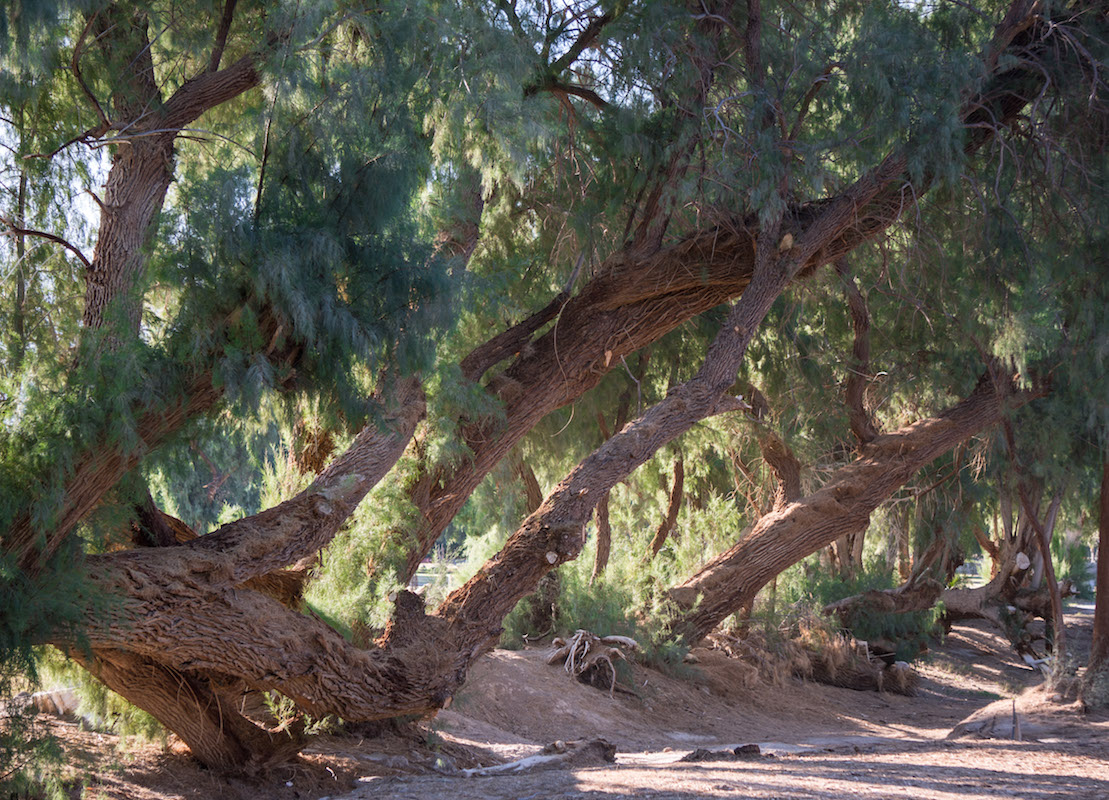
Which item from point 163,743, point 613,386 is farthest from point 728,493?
point 163,743

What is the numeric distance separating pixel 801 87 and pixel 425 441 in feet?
14.3

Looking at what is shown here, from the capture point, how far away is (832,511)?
11.0 meters

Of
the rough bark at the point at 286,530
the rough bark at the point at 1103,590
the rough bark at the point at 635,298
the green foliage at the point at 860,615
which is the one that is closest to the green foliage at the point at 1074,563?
the green foliage at the point at 860,615

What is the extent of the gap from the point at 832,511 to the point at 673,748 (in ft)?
11.5

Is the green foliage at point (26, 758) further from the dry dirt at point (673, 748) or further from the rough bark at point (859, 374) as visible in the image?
the rough bark at point (859, 374)

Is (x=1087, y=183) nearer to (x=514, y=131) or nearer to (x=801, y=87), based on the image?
(x=801, y=87)

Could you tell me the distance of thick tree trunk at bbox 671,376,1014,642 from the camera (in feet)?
35.6

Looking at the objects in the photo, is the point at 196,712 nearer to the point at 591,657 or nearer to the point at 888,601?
the point at 591,657

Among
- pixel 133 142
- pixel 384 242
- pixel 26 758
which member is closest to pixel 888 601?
pixel 384 242

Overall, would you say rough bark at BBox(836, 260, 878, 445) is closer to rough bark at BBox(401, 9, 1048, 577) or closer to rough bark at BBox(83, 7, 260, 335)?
rough bark at BBox(401, 9, 1048, 577)

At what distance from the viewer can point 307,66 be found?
16.4 ft

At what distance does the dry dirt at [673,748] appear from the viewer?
5.60 m

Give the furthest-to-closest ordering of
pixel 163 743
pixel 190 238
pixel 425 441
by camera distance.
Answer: pixel 425 441
pixel 163 743
pixel 190 238

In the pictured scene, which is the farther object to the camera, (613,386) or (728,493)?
(728,493)
